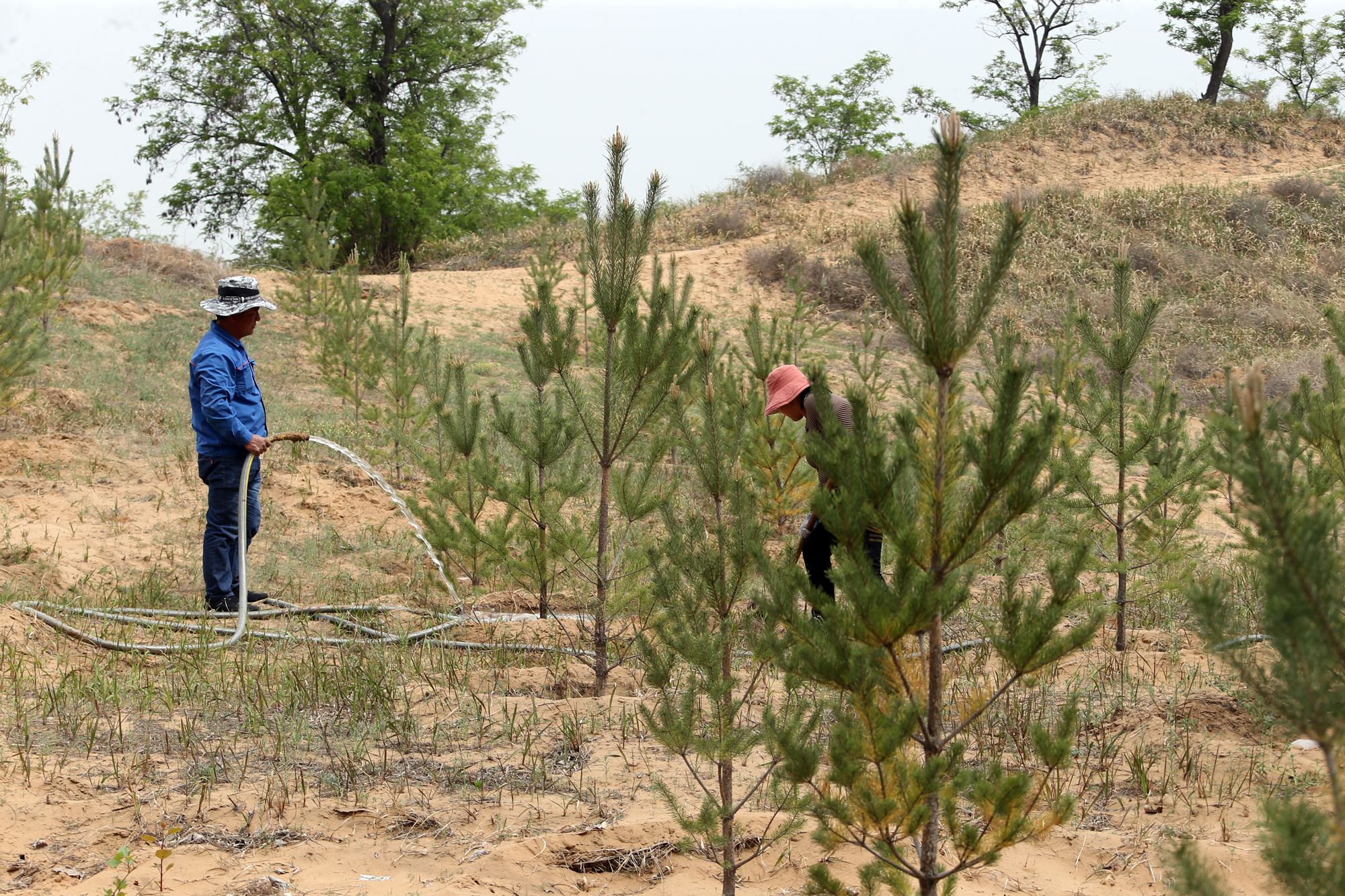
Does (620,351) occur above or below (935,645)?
above

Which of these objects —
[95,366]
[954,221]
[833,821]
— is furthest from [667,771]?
[95,366]

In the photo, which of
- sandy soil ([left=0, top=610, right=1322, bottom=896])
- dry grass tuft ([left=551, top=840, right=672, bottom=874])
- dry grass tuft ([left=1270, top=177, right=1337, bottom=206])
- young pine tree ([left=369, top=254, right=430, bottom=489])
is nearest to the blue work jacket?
sandy soil ([left=0, top=610, right=1322, bottom=896])

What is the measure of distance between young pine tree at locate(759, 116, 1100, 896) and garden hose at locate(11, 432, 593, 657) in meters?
2.76

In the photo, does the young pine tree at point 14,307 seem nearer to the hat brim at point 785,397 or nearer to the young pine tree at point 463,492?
the young pine tree at point 463,492

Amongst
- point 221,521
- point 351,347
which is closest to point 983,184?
point 351,347

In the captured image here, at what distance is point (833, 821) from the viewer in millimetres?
3045

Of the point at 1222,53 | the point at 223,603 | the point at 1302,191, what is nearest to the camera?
the point at 223,603

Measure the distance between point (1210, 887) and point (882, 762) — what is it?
0.87 meters

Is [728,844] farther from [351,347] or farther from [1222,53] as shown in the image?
[1222,53]

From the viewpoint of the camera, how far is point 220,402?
5422 mm

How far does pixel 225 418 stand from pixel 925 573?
450 centimetres

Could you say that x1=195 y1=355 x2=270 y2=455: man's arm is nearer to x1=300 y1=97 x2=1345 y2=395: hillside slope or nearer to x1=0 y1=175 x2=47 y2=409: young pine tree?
x1=0 y1=175 x2=47 y2=409: young pine tree

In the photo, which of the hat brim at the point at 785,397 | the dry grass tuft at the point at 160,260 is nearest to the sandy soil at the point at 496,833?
the hat brim at the point at 785,397

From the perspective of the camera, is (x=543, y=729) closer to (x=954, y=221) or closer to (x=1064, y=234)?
(x=954, y=221)
